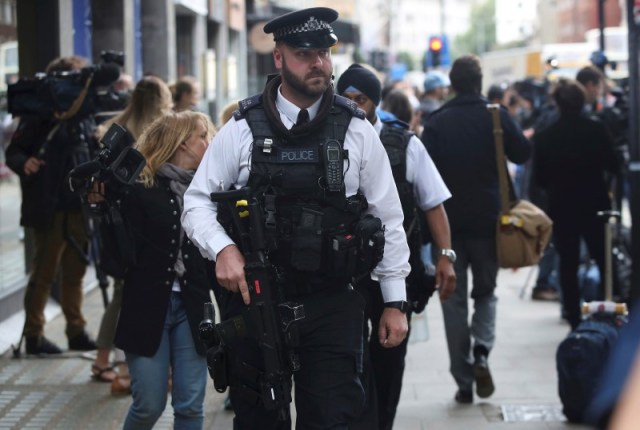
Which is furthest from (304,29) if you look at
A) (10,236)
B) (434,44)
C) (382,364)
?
(434,44)

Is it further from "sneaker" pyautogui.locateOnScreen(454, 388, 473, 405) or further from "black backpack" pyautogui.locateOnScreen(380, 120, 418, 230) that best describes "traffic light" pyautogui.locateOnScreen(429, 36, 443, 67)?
"black backpack" pyautogui.locateOnScreen(380, 120, 418, 230)

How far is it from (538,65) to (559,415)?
3308 cm

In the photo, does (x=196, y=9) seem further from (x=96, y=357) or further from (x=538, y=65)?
(x=538, y=65)

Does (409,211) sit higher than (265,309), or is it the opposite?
(409,211)

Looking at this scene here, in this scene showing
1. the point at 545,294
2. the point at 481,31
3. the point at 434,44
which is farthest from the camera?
the point at 481,31

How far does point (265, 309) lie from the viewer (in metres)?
4.20

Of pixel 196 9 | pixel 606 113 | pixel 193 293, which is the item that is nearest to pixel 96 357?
pixel 193 293

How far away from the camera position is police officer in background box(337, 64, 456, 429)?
5.84 meters

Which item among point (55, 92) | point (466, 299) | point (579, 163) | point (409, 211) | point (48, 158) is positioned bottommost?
point (466, 299)

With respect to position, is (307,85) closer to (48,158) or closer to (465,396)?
(465,396)

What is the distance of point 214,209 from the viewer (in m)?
4.45

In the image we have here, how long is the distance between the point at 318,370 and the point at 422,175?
72.3 inches

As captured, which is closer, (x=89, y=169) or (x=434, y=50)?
(x=89, y=169)

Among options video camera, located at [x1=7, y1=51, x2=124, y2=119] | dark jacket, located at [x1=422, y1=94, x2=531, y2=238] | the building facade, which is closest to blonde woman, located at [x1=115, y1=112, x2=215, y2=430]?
dark jacket, located at [x1=422, y1=94, x2=531, y2=238]
